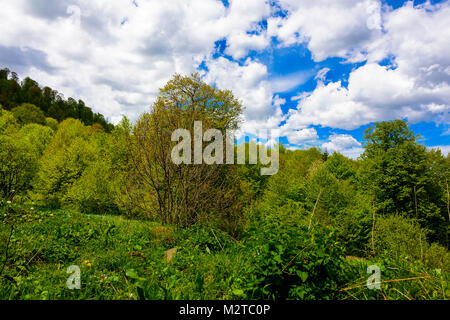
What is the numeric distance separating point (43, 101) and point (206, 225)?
9383 centimetres

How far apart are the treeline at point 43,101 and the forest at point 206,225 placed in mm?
54203

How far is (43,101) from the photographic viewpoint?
7538 cm

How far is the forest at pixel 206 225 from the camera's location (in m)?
2.77

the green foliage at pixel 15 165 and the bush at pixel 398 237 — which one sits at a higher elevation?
the green foliage at pixel 15 165

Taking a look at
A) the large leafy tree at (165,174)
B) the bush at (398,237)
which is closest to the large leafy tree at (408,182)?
the bush at (398,237)

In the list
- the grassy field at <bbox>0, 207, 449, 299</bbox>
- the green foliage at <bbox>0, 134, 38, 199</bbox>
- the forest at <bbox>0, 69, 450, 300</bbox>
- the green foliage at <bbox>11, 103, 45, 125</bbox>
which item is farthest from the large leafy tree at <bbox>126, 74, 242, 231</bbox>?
the green foliage at <bbox>11, 103, 45, 125</bbox>

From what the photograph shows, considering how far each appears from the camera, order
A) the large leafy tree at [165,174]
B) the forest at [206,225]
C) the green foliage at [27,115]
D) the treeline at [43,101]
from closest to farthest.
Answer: the forest at [206,225]
the large leafy tree at [165,174]
the green foliage at [27,115]
the treeline at [43,101]

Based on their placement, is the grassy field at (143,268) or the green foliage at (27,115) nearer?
the grassy field at (143,268)

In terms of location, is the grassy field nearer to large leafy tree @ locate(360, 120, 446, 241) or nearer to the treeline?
large leafy tree @ locate(360, 120, 446, 241)

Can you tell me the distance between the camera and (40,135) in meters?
37.4

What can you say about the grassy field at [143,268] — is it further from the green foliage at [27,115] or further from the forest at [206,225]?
the green foliage at [27,115]

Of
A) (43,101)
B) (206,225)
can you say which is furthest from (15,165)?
(43,101)
